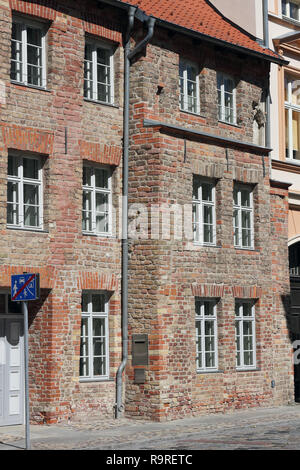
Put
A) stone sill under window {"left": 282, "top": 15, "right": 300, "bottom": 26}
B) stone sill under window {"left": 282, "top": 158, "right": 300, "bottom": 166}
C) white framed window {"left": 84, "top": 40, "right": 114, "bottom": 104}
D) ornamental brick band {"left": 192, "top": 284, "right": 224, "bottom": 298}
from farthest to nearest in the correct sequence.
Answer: stone sill under window {"left": 282, "top": 15, "right": 300, "bottom": 26} → stone sill under window {"left": 282, "top": 158, "right": 300, "bottom": 166} → ornamental brick band {"left": 192, "top": 284, "right": 224, "bottom": 298} → white framed window {"left": 84, "top": 40, "right": 114, "bottom": 104}

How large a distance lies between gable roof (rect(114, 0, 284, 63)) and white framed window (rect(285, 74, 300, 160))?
1.42 meters

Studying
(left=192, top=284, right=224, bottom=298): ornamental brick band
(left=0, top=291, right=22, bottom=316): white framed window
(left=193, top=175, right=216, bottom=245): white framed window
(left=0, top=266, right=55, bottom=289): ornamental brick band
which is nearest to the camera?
(left=0, top=266, right=55, bottom=289): ornamental brick band

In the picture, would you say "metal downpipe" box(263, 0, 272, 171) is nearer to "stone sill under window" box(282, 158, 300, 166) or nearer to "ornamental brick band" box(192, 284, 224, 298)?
"stone sill under window" box(282, 158, 300, 166)

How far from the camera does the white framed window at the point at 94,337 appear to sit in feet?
64.0

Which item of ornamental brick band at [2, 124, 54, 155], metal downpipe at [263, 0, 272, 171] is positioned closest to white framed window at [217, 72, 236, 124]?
metal downpipe at [263, 0, 272, 171]

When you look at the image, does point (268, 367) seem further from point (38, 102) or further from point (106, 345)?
point (38, 102)

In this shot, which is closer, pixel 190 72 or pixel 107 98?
pixel 107 98

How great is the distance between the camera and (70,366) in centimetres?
1877

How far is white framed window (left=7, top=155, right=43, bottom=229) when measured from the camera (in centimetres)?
1823

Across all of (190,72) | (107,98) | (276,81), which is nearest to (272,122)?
(276,81)

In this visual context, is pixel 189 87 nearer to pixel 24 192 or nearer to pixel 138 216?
pixel 138 216

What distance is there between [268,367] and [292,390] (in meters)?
1.44

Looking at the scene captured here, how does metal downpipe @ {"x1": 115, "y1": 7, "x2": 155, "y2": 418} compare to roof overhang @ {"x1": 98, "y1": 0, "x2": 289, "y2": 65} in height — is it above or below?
below
